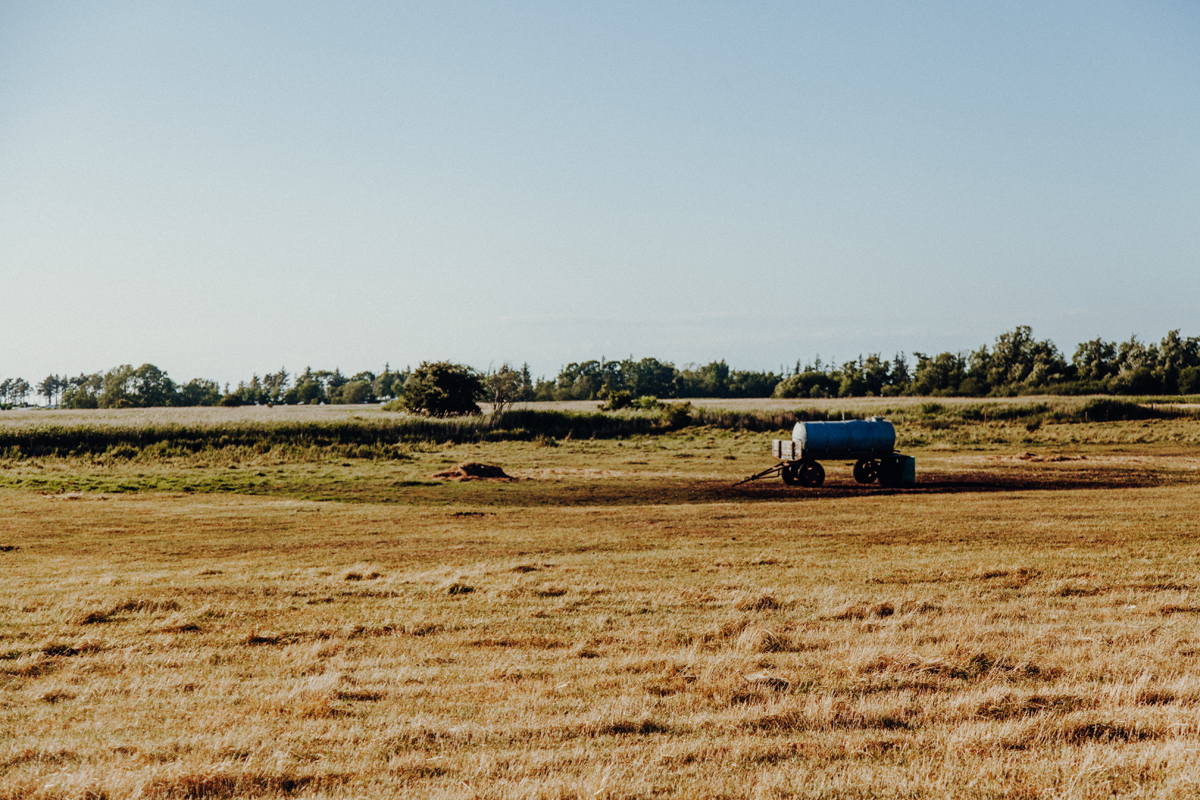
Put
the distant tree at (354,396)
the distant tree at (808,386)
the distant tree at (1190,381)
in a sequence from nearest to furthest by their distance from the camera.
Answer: the distant tree at (1190,381)
the distant tree at (808,386)
the distant tree at (354,396)

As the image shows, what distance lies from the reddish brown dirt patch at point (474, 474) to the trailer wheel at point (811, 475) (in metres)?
12.0

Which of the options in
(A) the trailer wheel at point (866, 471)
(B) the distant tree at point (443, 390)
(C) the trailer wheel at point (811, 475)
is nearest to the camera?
(C) the trailer wheel at point (811, 475)

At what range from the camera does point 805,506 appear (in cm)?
2695

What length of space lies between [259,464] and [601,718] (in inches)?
1603

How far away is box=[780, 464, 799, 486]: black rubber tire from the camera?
115 ft

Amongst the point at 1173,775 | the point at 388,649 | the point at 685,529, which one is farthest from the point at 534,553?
the point at 1173,775

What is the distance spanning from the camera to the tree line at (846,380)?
124 metres

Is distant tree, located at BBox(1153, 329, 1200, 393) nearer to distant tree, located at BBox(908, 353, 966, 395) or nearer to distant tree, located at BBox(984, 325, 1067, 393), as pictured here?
distant tree, located at BBox(984, 325, 1067, 393)

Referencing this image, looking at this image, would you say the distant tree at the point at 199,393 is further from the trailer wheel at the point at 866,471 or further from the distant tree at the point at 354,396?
the trailer wheel at the point at 866,471

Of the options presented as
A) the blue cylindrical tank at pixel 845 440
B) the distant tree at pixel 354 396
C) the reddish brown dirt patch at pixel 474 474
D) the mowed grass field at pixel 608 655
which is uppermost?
the distant tree at pixel 354 396

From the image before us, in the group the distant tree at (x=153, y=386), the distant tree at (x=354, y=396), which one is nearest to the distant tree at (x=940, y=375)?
the distant tree at (x=354, y=396)

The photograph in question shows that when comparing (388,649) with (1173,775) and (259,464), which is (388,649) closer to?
(1173,775)

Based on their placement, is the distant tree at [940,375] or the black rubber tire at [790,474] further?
the distant tree at [940,375]

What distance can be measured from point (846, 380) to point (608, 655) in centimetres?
15679
